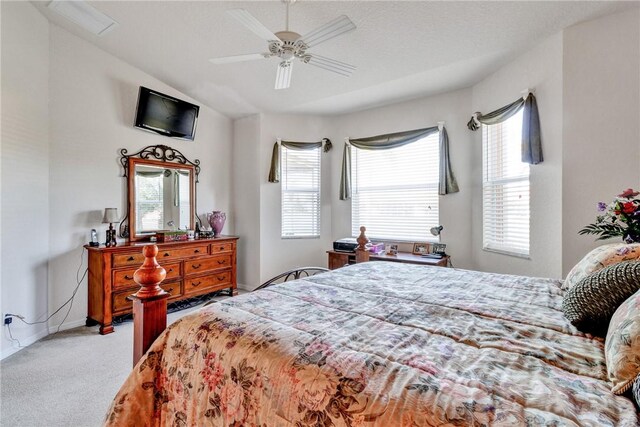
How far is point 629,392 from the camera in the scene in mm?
721

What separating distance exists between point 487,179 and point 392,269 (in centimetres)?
205

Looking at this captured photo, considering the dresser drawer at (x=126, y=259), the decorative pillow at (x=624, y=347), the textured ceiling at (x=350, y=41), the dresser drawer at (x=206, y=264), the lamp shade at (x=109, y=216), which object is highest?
the textured ceiling at (x=350, y=41)

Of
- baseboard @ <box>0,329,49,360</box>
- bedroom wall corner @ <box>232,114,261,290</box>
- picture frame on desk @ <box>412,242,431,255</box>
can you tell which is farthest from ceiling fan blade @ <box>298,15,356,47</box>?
baseboard @ <box>0,329,49,360</box>

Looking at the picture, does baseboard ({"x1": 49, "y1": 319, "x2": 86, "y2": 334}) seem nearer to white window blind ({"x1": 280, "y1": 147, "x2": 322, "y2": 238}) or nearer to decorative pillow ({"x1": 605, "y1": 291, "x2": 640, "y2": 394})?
white window blind ({"x1": 280, "y1": 147, "x2": 322, "y2": 238})

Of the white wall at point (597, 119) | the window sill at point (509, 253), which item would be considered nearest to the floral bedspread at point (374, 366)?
the white wall at point (597, 119)

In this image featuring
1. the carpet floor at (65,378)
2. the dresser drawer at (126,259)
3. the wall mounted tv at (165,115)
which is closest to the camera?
the carpet floor at (65,378)

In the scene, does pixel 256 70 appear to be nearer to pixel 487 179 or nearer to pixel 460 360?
pixel 487 179

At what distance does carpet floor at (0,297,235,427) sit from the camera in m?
1.79

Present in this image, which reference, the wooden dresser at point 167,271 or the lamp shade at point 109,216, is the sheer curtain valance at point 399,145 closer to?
the wooden dresser at point 167,271

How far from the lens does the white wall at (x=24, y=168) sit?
249 cm

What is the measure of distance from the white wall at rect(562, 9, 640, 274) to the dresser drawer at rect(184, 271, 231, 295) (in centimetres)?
375

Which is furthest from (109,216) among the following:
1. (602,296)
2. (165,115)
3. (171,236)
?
(602,296)

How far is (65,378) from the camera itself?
2180 mm

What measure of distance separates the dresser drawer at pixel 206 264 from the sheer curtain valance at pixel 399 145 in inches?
75.7
